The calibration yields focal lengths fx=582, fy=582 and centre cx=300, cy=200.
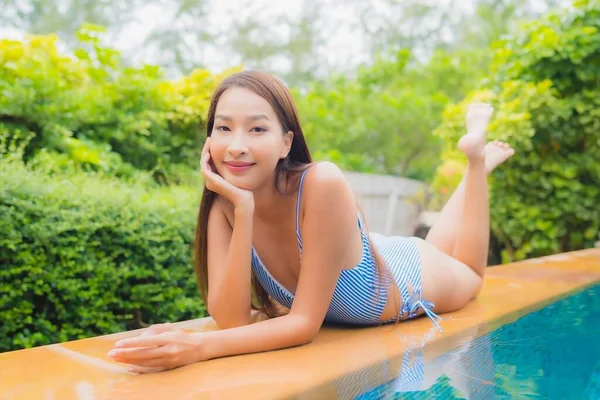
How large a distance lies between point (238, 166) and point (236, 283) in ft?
1.60

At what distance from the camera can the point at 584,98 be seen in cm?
655

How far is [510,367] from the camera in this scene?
2.29 metres

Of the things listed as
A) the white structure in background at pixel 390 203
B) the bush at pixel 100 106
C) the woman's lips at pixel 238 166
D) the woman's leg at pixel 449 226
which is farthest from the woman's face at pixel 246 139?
the white structure in background at pixel 390 203

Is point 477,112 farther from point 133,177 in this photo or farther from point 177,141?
point 177,141

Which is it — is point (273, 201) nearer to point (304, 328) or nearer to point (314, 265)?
point (314, 265)

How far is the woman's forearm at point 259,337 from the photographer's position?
218 cm

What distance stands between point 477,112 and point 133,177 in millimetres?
3349

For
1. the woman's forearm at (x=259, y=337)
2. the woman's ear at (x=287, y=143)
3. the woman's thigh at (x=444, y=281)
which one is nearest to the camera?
the woman's forearm at (x=259, y=337)

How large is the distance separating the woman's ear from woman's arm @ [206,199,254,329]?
0.93ft

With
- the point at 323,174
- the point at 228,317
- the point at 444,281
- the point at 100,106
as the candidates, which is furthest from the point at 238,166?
the point at 100,106

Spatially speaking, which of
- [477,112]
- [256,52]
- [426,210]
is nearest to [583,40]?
[477,112]

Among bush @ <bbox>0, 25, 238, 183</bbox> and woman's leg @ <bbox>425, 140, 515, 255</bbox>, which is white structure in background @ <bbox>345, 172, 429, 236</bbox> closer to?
bush @ <bbox>0, 25, 238, 183</bbox>

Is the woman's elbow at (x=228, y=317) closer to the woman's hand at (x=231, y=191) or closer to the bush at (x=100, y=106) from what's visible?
the woman's hand at (x=231, y=191)

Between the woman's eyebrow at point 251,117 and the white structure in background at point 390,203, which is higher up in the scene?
the woman's eyebrow at point 251,117
